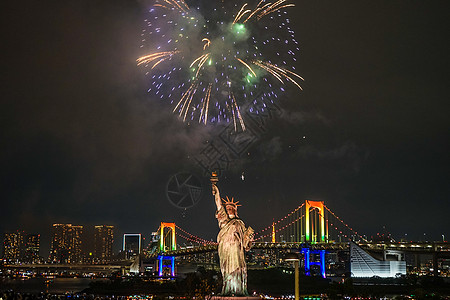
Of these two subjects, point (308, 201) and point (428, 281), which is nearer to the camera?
point (428, 281)

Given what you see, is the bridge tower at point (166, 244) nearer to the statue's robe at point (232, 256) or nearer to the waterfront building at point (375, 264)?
the waterfront building at point (375, 264)

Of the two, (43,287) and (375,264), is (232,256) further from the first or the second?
(43,287)

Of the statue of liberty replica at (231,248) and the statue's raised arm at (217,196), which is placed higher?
the statue's raised arm at (217,196)

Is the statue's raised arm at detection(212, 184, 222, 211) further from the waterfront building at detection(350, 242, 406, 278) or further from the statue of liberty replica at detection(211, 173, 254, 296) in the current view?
the waterfront building at detection(350, 242, 406, 278)

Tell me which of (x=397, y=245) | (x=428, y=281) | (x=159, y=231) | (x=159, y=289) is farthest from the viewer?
(x=159, y=231)

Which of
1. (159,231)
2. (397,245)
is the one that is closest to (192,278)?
(397,245)

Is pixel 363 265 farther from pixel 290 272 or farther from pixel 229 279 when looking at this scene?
pixel 229 279

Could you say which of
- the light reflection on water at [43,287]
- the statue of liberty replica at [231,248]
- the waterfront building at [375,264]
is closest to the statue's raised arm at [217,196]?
the statue of liberty replica at [231,248]

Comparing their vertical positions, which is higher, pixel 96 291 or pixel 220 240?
pixel 220 240
